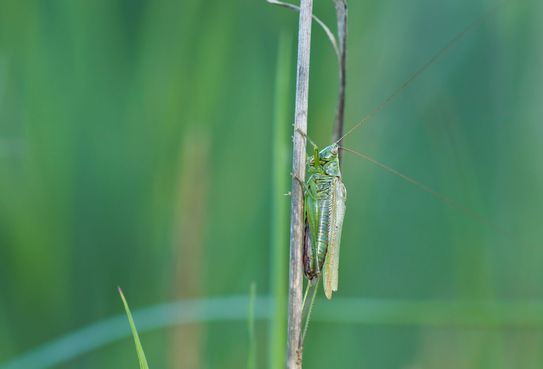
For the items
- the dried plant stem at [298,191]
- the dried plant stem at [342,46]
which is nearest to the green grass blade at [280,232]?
the dried plant stem at [298,191]

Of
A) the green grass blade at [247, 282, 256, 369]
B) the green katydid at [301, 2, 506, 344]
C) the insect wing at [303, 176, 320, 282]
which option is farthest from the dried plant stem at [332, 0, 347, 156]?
the green grass blade at [247, 282, 256, 369]

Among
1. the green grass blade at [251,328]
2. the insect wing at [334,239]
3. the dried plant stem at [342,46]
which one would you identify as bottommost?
the green grass blade at [251,328]

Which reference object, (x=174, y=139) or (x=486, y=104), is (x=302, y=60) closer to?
(x=174, y=139)

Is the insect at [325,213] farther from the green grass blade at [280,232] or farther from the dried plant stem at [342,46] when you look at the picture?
the green grass blade at [280,232]

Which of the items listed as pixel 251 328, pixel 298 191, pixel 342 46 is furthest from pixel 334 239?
pixel 251 328

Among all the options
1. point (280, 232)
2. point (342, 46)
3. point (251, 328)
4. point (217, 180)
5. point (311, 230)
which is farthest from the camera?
point (217, 180)

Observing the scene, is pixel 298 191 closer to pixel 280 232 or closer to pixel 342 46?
pixel 280 232
